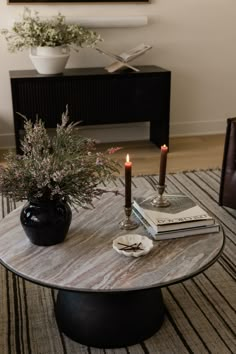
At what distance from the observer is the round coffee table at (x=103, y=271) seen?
1542 mm

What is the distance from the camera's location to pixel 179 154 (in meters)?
3.86

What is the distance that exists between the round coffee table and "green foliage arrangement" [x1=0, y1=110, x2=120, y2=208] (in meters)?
0.19

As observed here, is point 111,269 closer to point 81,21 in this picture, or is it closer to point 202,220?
point 202,220

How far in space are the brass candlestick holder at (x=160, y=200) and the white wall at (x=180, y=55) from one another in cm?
222

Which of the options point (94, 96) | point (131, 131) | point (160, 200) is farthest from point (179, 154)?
point (160, 200)

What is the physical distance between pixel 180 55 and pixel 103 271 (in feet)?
9.44

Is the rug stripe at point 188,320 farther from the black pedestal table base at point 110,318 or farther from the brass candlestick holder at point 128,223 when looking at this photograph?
the brass candlestick holder at point 128,223

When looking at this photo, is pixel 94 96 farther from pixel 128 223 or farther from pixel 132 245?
pixel 132 245

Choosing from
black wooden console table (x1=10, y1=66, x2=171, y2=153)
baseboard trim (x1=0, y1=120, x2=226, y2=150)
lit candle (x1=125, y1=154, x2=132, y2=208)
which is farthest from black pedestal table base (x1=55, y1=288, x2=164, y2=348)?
baseboard trim (x1=0, y1=120, x2=226, y2=150)

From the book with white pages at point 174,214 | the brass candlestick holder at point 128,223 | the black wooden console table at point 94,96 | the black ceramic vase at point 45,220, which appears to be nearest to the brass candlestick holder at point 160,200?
the book with white pages at point 174,214

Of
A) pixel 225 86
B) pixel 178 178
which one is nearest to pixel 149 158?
pixel 178 178

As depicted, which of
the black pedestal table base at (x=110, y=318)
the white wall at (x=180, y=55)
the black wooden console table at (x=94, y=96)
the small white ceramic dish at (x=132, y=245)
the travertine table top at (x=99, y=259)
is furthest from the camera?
the white wall at (x=180, y=55)

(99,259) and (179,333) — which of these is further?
(179,333)

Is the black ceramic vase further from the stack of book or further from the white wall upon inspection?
the white wall
